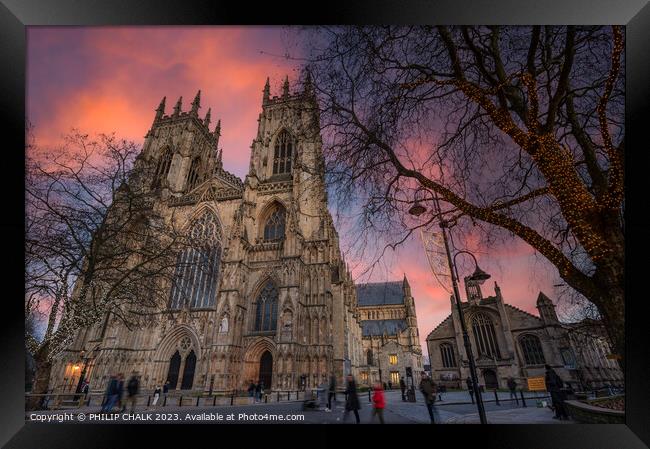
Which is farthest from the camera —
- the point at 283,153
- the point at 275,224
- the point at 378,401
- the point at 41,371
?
the point at 283,153

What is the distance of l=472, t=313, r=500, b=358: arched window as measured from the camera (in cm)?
1507

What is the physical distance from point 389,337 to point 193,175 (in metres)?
28.3

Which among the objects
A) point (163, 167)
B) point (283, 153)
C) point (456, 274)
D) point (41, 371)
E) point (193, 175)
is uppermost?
point (283, 153)

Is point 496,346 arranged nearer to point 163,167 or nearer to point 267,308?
point 267,308

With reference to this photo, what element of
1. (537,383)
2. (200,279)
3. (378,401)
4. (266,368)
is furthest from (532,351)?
(200,279)

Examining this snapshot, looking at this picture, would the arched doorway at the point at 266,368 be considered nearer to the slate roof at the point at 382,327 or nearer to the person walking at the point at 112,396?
the person walking at the point at 112,396

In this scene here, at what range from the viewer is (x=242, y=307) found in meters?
17.2

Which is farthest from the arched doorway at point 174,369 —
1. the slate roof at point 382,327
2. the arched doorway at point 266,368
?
the slate roof at point 382,327

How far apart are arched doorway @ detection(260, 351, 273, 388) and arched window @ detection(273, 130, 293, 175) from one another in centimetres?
1336

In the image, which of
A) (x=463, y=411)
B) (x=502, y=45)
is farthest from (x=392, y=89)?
(x=463, y=411)

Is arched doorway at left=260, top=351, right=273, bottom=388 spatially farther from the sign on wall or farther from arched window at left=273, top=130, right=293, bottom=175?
arched window at left=273, top=130, right=293, bottom=175
